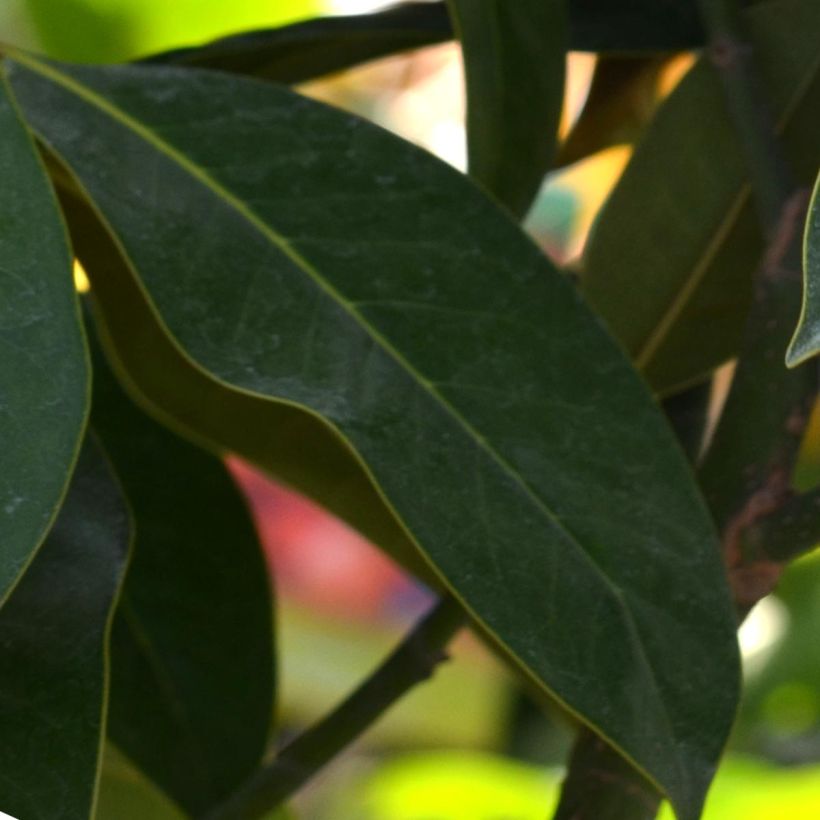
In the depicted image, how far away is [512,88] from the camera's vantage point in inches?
24.4

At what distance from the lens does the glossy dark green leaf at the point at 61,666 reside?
0.45 m

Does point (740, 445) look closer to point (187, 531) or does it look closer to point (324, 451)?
point (324, 451)

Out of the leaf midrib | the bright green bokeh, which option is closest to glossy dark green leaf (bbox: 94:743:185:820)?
the leaf midrib

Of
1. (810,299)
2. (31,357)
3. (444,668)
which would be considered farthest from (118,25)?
(444,668)

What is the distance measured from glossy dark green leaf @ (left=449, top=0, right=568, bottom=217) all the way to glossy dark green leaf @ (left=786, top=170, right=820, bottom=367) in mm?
282

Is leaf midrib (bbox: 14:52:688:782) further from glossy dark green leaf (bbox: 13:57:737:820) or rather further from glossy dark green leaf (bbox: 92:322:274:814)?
glossy dark green leaf (bbox: 92:322:274:814)

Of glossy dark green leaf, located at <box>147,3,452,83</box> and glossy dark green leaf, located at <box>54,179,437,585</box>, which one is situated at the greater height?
glossy dark green leaf, located at <box>147,3,452,83</box>

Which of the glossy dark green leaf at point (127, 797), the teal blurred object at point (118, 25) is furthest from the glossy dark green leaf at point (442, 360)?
the teal blurred object at point (118, 25)

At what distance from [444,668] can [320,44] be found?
124 centimetres

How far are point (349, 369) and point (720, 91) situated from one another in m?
0.24

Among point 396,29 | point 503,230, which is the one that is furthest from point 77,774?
point 396,29

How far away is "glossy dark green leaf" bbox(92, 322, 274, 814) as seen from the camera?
73 centimetres

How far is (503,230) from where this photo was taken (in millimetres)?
563

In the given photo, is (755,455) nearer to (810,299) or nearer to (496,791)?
(810,299)
